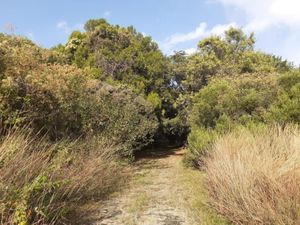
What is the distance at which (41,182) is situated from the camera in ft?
15.1

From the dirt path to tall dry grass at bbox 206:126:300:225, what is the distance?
2.24 ft

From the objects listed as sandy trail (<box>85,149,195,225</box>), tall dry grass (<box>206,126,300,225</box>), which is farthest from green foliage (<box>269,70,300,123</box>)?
tall dry grass (<box>206,126,300,225</box>)

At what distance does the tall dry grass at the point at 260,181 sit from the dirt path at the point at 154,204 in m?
0.68

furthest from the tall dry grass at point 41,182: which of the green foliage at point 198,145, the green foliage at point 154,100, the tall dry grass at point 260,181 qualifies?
the green foliage at point 154,100

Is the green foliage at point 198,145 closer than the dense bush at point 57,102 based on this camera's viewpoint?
No

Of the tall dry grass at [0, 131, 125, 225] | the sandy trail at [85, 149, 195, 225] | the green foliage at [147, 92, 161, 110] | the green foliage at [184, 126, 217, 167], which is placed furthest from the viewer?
the green foliage at [147, 92, 161, 110]

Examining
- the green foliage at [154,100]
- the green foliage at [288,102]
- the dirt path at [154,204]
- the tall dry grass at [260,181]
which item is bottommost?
the dirt path at [154,204]

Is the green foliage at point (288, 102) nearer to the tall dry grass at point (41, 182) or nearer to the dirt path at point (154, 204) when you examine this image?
the dirt path at point (154, 204)

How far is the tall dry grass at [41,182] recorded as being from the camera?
14.0ft

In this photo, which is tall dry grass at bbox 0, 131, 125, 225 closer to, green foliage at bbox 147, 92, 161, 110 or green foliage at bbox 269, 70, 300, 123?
green foliage at bbox 269, 70, 300, 123

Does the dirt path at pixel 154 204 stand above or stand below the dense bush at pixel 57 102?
below

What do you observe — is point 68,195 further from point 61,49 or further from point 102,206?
point 61,49

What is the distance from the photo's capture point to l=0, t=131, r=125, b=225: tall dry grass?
4262 millimetres

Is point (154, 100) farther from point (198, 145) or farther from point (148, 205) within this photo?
point (148, 205)
